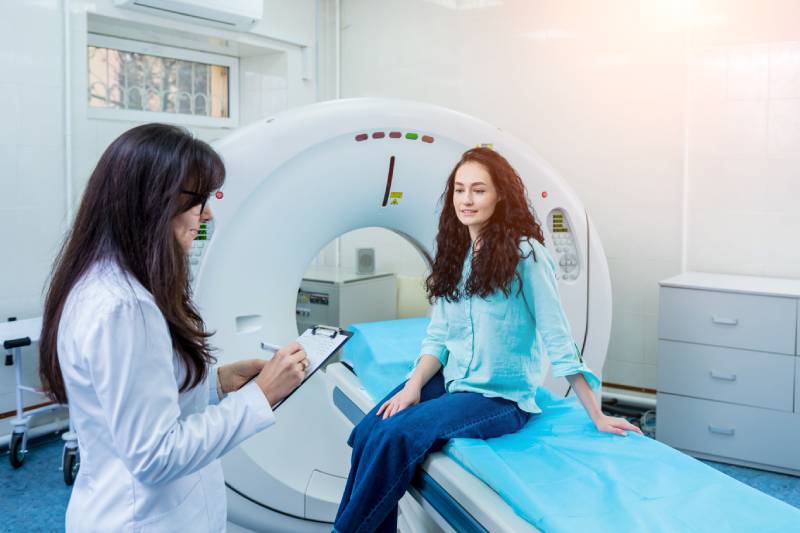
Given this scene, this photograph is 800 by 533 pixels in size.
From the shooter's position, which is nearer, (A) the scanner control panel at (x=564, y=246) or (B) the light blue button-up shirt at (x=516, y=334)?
(B) the light blue button-up shirt at (x=516, y=334)

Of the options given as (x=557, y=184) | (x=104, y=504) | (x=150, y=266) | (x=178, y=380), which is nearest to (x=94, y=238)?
(x=150, y=266)

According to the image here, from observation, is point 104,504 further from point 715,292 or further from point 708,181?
point 708,181

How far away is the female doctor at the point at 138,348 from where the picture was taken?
0.88 m

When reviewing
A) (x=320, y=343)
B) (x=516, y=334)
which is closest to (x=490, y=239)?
(x=516, y=334)

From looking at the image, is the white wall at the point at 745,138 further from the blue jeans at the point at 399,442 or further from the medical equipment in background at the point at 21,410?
the medical equipment in background at the point at 21,410

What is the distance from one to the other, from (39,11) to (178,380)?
7.84ft

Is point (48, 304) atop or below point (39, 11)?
below

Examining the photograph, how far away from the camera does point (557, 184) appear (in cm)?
241

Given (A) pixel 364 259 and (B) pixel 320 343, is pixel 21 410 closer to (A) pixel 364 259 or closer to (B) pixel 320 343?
(A) pixel 364 259

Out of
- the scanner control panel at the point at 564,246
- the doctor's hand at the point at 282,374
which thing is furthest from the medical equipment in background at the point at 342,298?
the doctor's hand at the point at 282,374

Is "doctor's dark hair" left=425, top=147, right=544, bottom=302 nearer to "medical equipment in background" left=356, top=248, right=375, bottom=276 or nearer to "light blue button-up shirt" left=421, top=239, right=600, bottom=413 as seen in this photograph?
"light blue button-up shirt" left=421, top=239, right=600, bottom=413

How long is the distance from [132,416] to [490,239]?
956 mm

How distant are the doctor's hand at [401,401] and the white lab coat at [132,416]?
1.97 feet

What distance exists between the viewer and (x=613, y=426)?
4.90 feet
